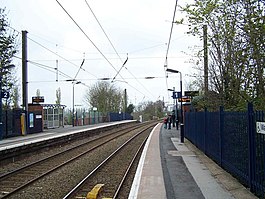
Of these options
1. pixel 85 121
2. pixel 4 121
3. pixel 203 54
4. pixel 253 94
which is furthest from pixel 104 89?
pixel 253 94

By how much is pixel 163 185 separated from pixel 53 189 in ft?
10.1

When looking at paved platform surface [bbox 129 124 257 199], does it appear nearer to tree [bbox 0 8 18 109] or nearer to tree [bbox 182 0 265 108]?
tree [bbox 182 0 265 108]

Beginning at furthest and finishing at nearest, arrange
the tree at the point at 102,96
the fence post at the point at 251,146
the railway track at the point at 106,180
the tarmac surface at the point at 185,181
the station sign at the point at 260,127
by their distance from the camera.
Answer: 1. the tree at the point at 102,96
2. the railway track at the point at 106,180
3. the tarmac surface at the point at 185,181
4. the fence post at the point at 251,146
5. the station sign at the point at 260,127

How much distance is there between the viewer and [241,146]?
29.8ft

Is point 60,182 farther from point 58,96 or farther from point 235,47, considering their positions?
point 58,96

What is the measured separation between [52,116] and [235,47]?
3637 centimetres

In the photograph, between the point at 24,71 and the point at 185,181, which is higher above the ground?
the point at 24,71

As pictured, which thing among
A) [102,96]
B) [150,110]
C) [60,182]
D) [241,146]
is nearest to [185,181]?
[241,146]

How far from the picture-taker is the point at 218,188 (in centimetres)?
893

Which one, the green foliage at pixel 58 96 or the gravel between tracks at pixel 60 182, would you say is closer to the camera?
the gravel between tracks at pixel 60 182

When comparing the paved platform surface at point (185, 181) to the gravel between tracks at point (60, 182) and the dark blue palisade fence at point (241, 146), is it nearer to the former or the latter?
the dark blue palisade fence at point (241, 146)

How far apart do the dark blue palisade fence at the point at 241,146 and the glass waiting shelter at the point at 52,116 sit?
33.5 m

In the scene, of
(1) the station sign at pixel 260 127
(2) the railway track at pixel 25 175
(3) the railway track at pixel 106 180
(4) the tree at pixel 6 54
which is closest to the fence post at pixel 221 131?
(3) the railway track at pixel 106 180

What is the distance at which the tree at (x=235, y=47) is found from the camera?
32.8 ft
